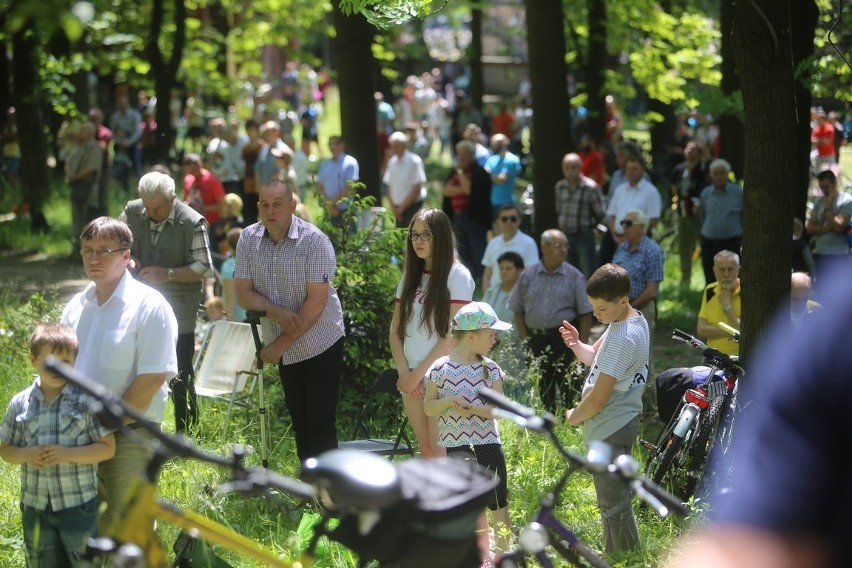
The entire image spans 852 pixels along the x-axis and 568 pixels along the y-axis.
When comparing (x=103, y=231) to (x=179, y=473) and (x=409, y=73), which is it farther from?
(x=409, y=73)

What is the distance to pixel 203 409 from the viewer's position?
8508mm

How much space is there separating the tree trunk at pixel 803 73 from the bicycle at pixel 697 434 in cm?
435

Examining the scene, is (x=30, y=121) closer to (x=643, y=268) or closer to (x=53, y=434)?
(x=643, y=268)

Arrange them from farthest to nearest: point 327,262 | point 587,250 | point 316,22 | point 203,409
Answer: point 316,22, point 587,250, point 203,409, point 327,262

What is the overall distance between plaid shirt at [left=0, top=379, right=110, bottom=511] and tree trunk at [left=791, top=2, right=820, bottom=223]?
7792mm

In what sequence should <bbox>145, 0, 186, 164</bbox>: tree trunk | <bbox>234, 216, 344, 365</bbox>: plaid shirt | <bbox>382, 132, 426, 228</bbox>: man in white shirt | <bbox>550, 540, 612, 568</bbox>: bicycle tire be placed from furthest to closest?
<bbox>145, 0, 186, 164</bbox>: tree trunk
<bbox>382, 132, 426, 228</bbox>: man in white shirt
<bbox>234, 216, 344, 365</bbox>: plaid shirt
<bbox>550, 540, 612, 568</bbox>: bicycle tire

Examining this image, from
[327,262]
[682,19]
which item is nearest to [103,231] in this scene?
[327,262]

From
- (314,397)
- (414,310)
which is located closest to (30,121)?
(314,397)

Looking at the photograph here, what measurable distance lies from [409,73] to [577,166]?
33.3m

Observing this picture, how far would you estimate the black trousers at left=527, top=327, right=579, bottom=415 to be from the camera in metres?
9.05

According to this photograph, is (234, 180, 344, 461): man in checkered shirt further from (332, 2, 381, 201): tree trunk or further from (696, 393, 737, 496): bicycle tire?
(332, 2, 381, 201): tree trunk

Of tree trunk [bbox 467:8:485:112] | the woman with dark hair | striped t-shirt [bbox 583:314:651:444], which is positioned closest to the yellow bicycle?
striped t-shirt [bbox 583:314:651:444]

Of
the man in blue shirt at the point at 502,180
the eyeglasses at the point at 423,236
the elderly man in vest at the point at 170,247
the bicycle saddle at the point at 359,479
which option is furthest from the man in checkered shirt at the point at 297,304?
the man in blue shirt at the point at 502,180

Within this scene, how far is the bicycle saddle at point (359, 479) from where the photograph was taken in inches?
117
